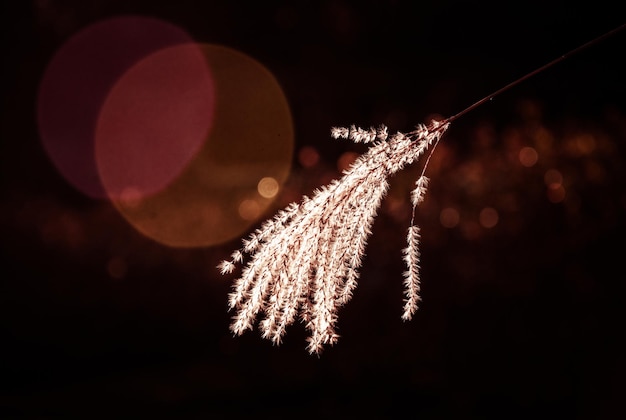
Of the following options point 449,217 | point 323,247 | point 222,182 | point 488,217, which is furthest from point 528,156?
point 323,247

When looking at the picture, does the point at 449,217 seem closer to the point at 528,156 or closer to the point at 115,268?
the point at 528,156

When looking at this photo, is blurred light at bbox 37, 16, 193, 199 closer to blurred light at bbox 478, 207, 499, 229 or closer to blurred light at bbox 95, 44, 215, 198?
blurred light at bbox 95, 44, 215, 198

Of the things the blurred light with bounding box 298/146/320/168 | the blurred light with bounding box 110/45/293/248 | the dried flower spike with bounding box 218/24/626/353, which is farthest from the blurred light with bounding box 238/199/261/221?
the dried flower spike with bounding box 218/24/626/353

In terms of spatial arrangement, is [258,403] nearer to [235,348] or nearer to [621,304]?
[235,348]

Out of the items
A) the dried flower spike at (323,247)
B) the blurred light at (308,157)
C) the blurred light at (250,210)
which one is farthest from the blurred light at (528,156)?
the dried flower spike at (323,247)

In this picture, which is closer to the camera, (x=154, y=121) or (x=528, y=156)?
(x=528, y=156)

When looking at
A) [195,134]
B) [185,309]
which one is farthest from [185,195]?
[185,309]
